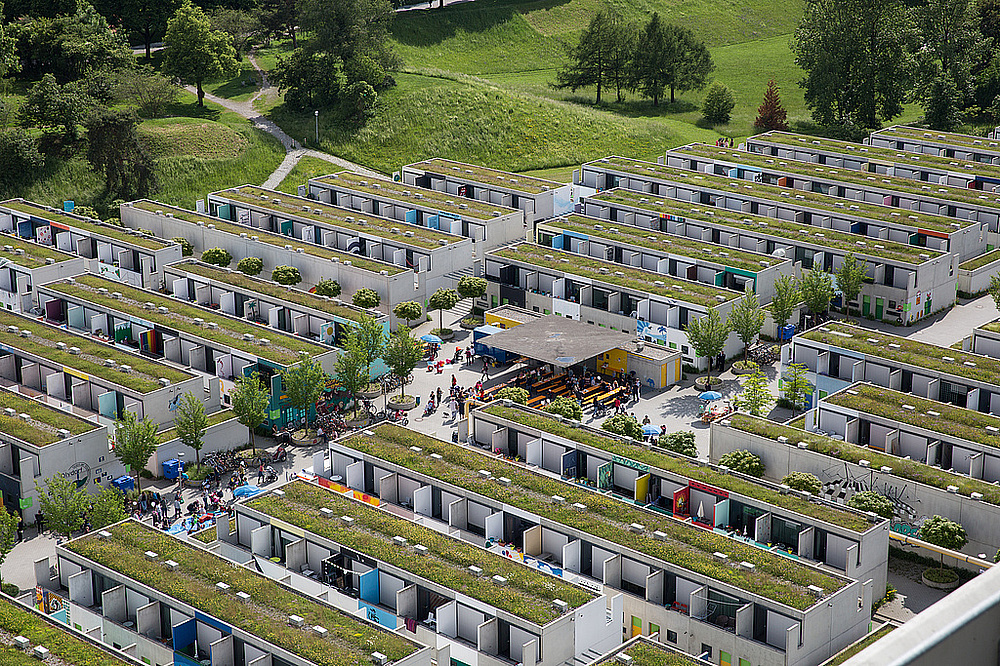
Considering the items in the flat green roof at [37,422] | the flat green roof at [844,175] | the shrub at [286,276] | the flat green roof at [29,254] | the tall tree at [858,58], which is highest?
the tall tree at [858,58]

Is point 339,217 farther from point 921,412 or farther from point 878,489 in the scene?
point 878,489

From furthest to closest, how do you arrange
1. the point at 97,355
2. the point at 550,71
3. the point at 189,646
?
the point at 550,71
the point at 97,355
the point at 189,646

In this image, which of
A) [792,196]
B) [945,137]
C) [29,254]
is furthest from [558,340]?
[945,137]

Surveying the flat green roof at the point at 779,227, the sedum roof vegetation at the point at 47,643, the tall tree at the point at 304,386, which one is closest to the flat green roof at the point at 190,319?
the tall tree at the point at 304,386

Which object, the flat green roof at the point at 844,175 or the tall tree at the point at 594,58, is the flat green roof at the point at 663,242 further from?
the tall tree at the point at 594,58

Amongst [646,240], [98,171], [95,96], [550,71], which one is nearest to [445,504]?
[646,240]

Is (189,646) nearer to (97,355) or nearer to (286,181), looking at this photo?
(97,355)

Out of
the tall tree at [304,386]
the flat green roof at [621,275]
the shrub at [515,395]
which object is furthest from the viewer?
the flat green roof at [621,275]
